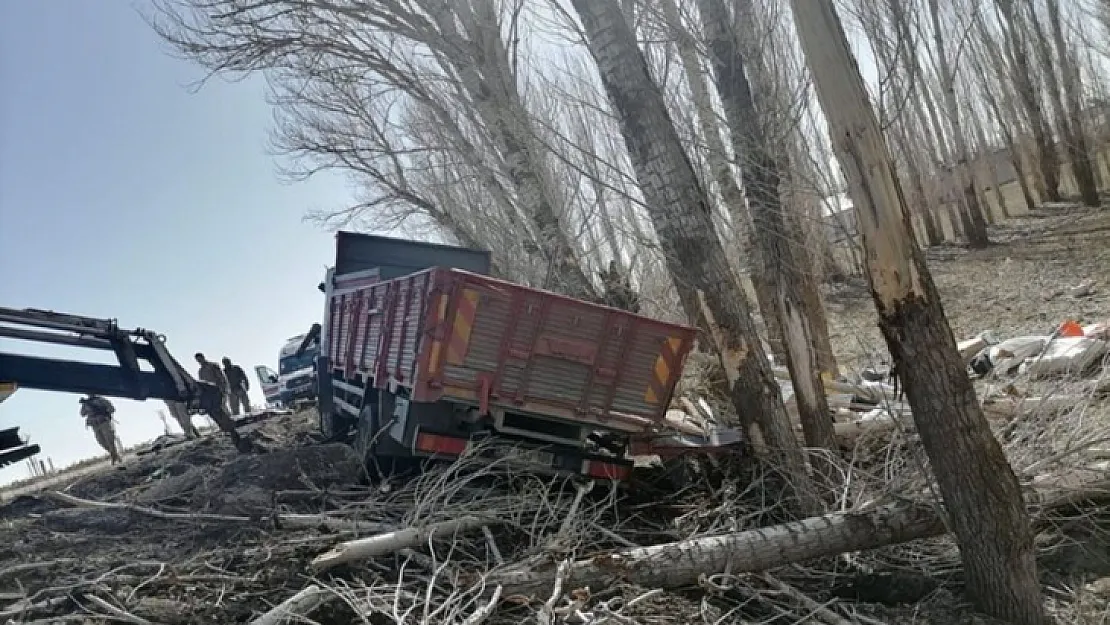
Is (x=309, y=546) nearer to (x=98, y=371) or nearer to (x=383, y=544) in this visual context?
(x=383, y=544)

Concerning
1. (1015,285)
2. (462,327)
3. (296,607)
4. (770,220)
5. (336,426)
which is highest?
(770,220)

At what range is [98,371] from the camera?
8.24 metres

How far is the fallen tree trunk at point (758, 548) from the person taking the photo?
396 centimetres

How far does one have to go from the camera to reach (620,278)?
1011cm

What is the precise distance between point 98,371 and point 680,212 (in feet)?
21.6

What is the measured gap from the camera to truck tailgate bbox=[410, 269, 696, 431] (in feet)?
17.2

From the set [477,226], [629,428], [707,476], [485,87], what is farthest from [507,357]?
[477,226]

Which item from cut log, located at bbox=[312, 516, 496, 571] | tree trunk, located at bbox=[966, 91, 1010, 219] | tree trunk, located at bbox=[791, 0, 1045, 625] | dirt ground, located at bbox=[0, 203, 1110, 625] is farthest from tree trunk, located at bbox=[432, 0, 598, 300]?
tree trunk, located at bbox=[966, 91, 1010, 219]

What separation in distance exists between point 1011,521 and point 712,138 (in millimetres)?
5741

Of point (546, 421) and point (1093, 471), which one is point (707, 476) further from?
point (1093, 471)

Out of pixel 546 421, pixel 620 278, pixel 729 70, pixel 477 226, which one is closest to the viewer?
pixel 546 421

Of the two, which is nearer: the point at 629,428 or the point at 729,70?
the point at 629,428

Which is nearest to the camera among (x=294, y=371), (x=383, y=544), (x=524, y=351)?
(x=383, y=544)

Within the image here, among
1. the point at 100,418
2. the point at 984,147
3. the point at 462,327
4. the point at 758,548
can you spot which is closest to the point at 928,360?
the point at 758,548
